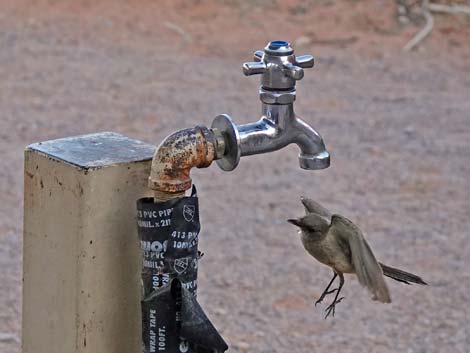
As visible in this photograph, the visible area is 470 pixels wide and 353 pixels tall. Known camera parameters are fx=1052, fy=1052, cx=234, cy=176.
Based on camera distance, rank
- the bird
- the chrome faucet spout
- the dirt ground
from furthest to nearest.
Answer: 1. the dirt ground
2. the chrome faucet spout
3. the bird

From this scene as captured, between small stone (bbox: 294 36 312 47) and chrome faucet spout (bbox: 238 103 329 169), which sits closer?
chrome faucet spout (bbox: 238 103 329 169)

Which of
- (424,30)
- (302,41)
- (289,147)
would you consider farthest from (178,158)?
(424,30)

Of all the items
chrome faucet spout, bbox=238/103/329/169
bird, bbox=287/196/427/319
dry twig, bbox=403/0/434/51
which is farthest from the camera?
dry twig, bbox=403/0/434/51

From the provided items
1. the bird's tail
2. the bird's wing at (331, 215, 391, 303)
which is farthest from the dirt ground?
the bird's wing at (331, 215, 391, 303)

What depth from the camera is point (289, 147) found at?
21.7 ft

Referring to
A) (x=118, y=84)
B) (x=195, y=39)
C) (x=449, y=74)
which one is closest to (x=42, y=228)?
(x=118, y=84)

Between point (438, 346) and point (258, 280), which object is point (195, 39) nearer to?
point (258, 280)

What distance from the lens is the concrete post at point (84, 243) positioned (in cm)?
201

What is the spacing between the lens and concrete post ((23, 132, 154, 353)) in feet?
6.59

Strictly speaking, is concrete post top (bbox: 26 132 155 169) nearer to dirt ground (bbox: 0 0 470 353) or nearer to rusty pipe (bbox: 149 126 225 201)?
rusty pipe (bbox: 149 126 225 201)

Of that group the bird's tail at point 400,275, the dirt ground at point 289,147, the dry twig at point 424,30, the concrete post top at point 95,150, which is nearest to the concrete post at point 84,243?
the concrete post top at point 95,150

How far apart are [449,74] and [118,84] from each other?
2721 mm

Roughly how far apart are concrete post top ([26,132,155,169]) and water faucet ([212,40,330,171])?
17 centimetres

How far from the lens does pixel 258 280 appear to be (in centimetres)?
466
